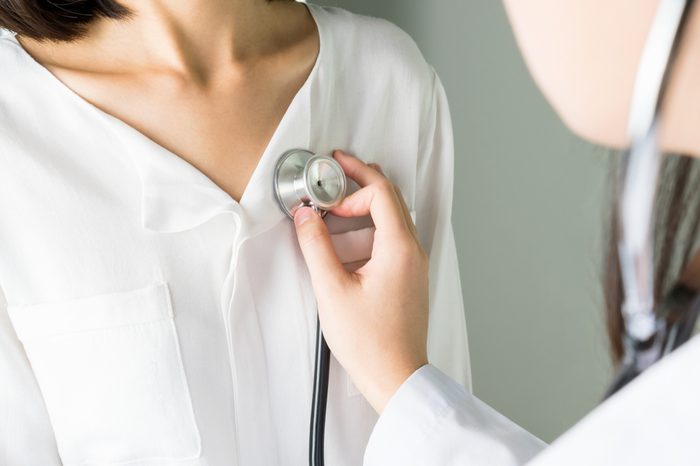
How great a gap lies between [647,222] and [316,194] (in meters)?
0.39

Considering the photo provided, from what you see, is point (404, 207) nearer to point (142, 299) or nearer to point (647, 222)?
point (142, 299)

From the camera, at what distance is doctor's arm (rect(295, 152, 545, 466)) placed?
2.51 feet

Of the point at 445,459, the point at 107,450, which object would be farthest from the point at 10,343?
the point at 445,459

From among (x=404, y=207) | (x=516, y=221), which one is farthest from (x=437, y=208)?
(x=516, y=221)

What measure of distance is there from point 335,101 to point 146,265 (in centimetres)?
29

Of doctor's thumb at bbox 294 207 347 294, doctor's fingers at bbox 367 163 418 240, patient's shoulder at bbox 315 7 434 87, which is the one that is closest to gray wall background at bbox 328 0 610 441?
patient's shoulder at bbox 315 7 434 87

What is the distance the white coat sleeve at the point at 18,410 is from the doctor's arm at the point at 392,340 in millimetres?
288

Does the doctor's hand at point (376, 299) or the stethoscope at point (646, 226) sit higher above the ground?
the stethoscope at point (646, 226)

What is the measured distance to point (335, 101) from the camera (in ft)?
3.02

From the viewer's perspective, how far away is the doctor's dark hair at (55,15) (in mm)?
786

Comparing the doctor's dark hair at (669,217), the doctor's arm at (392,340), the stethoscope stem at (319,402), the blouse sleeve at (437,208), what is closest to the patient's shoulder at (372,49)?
the blouse sleeve at (437,208)

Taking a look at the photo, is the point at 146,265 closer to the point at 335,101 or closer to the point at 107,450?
the point at 107,450

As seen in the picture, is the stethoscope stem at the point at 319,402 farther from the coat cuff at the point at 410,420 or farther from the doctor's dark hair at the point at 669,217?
the doctor's dark hair at the point at 669,217

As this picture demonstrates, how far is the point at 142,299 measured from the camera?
77 cm
